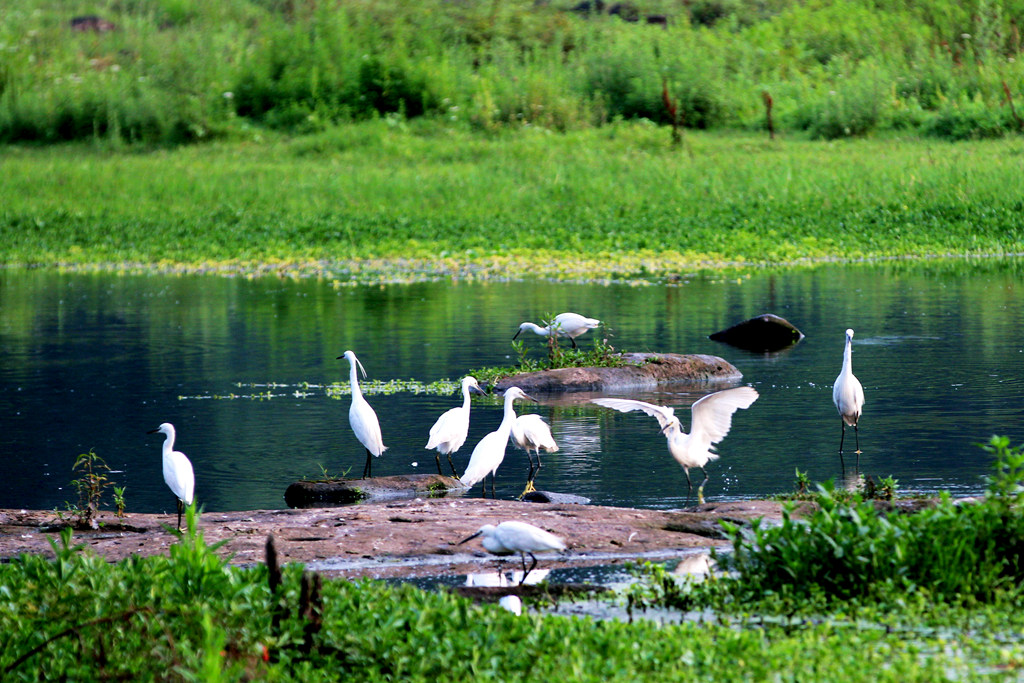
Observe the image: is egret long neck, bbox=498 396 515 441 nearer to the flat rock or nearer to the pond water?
the pond water

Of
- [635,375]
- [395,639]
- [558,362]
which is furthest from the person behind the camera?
[558,362]

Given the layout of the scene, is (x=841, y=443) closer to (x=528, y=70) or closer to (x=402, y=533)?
(x=402, y=533)

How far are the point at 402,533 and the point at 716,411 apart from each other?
2674mm

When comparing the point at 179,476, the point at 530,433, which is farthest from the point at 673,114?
the point at 179,476

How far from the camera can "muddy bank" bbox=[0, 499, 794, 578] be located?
7.70 metres

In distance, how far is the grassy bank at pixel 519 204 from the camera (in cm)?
2680

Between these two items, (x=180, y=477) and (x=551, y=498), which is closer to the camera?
(x=180, y=477)

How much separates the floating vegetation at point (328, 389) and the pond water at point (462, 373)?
7 cm

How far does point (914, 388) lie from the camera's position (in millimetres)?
13430

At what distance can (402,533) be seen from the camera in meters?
8.10

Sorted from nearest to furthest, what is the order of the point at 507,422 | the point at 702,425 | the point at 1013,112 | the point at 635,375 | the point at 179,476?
the point at 179,476 → the point at 702,425 → the point at 507,422 → the point at 635,375 → the point at 1013,112

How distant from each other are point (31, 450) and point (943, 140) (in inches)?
973

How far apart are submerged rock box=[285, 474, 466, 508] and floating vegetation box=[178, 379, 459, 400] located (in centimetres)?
415

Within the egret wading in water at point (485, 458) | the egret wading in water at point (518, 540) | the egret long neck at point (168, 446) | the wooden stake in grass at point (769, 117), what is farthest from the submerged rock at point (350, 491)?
the wooden stake in grass at point (769, 117)
